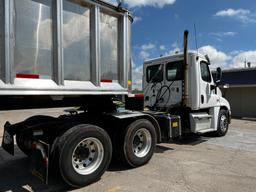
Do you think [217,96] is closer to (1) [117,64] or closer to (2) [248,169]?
(2) [248,169]

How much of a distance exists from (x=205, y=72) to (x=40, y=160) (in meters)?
5.72

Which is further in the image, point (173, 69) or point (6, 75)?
point (173, 69)

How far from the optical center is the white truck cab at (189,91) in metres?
7.03

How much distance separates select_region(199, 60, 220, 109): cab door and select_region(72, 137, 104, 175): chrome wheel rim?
4129 millimetres

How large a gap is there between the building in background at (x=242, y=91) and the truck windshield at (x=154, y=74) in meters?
10.4

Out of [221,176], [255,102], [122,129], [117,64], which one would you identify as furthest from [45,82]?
[255,102]

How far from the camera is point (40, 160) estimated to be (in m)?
3.65

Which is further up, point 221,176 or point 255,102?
point 255,102

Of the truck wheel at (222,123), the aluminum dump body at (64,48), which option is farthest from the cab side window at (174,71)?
the aluminum dump body at (64,48)

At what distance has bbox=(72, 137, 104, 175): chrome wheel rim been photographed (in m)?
4.10

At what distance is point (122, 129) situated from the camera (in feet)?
16.1

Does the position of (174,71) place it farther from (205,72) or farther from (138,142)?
(138,142)

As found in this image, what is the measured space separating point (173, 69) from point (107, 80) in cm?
361

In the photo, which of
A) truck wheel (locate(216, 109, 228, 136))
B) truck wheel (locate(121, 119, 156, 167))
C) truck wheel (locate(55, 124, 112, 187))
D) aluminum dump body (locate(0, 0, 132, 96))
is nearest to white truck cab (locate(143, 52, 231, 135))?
truck wheel (locate(216, 109, 228, 136))
